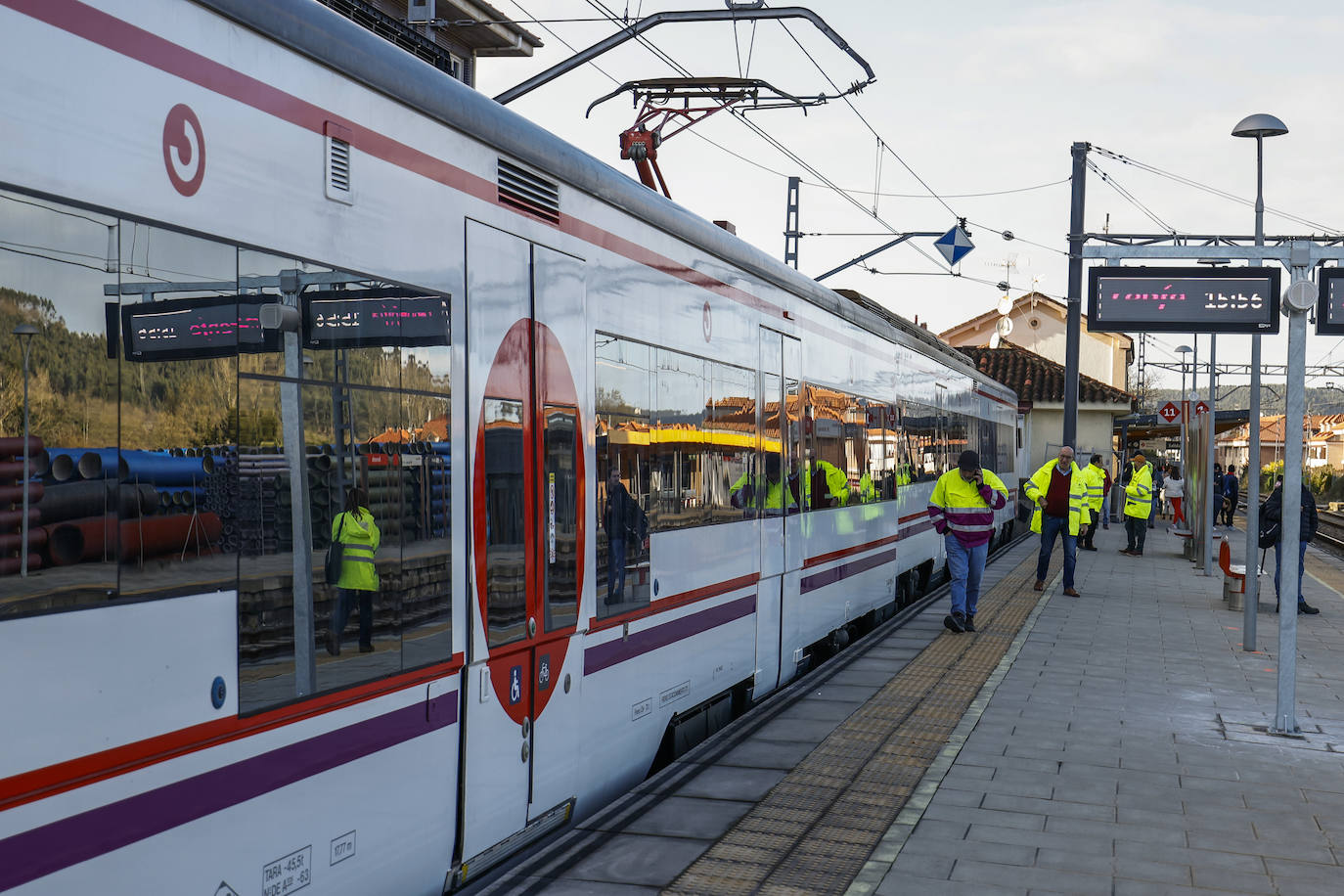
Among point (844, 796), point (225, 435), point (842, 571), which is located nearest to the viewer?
point (225, 435)

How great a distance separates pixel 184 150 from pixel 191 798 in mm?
1614

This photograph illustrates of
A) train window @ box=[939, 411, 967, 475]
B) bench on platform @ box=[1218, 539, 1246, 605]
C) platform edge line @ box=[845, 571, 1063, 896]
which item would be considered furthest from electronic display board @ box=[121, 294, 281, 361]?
train window @ box=[939, 411, 967, 475]

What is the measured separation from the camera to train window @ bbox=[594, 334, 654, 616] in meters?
5.93

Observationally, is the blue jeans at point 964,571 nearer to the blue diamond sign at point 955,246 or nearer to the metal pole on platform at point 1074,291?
the blue diamond sign at point 955,246

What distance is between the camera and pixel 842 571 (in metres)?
11.0

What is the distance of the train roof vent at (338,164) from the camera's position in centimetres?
386

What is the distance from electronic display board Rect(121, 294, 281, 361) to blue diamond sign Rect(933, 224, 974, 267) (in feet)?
61.8

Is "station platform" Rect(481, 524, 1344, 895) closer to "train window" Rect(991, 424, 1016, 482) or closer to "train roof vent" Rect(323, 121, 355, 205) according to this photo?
"train roof vent" Rect(323, 121, 355, 205)

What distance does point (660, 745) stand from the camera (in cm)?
702

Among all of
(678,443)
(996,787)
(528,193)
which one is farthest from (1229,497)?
(528,193)

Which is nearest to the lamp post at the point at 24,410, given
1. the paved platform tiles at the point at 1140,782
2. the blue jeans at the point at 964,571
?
the paved platform tiles at the point at 1140,782

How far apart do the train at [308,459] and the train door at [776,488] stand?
5.49 ft

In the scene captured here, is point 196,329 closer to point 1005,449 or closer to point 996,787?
point 996,787

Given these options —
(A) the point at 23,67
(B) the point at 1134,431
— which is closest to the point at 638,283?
(A) the point at 23,67
